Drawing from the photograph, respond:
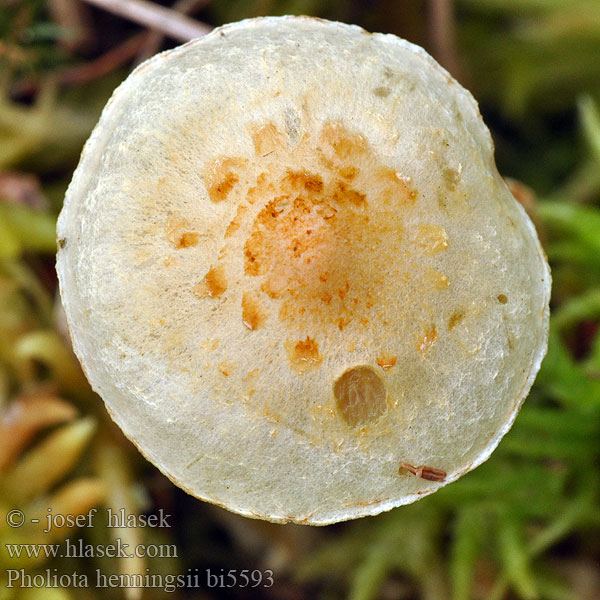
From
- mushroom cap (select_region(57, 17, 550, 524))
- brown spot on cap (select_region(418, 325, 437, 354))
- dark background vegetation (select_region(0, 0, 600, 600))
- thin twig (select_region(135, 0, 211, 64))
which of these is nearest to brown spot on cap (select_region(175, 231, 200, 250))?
mushroom cap (select_region(57, 17, 550, 524))

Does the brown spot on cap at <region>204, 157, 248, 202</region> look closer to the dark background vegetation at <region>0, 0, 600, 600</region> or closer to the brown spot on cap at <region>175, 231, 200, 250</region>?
the brown spot on cap at <region>175, 231, 200, 250</region>

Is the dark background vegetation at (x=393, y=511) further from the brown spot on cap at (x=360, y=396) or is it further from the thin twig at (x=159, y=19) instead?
the brown spot on cap at (x=360, y=396)

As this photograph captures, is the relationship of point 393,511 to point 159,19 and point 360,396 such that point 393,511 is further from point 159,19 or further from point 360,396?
point 159,19

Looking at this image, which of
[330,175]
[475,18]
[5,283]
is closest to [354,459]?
[330,175]

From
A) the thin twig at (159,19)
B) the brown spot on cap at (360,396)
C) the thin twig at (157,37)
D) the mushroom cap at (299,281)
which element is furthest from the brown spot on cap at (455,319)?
the thin twig at (157,37)

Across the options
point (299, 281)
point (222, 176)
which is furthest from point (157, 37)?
point (299, 281)

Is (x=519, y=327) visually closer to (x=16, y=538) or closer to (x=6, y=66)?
(x=16, y=538)

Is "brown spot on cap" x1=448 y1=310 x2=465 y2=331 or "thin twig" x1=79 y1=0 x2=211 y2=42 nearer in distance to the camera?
"brown spot on cap" x1=448 y1=310 x2=465 y2=331
